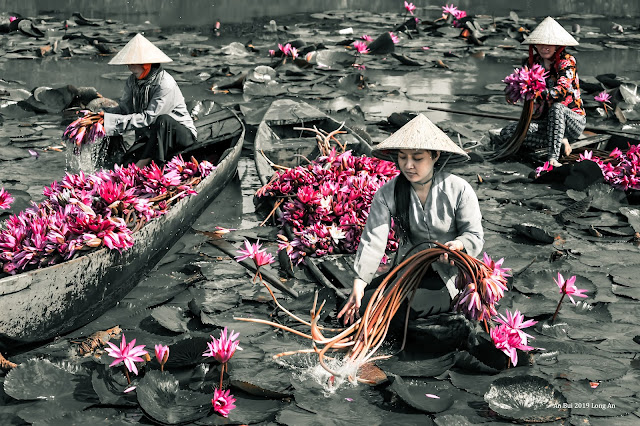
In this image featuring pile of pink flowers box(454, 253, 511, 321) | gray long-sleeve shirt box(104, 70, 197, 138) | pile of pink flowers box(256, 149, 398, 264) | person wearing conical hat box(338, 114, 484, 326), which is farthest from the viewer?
gray long-sleeve shirt box(104, 70, 197, 138)

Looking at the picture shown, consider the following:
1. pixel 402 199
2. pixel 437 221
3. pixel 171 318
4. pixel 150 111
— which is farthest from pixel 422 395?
pixel 150 111

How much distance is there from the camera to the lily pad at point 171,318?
4.30 metres

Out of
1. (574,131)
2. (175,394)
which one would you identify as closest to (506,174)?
(574,131)

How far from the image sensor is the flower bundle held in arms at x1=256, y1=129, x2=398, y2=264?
5113mm

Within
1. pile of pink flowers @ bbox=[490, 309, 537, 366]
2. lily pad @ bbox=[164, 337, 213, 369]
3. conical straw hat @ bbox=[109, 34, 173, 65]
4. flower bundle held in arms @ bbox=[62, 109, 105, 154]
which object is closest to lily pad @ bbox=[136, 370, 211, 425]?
lily pad @ bbox=[164, 337, 213, 369]

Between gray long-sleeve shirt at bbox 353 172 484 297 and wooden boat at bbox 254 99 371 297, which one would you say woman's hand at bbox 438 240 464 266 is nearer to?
gray long-sleeve shirt at bbox 353 172 484 297

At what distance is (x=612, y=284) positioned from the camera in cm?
486

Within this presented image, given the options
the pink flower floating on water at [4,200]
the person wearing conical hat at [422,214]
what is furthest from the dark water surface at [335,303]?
the pink flower floating on water at [4,200]

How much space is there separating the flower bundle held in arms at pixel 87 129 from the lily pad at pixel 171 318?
89.4 inches

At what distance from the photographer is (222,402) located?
346cm

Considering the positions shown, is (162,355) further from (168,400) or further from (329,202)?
(329,202)

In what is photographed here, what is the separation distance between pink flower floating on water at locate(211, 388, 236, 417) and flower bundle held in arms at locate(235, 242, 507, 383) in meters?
0.35

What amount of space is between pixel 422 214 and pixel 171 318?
1626 millimetres

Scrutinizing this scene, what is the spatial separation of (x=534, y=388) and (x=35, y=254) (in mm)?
2706
